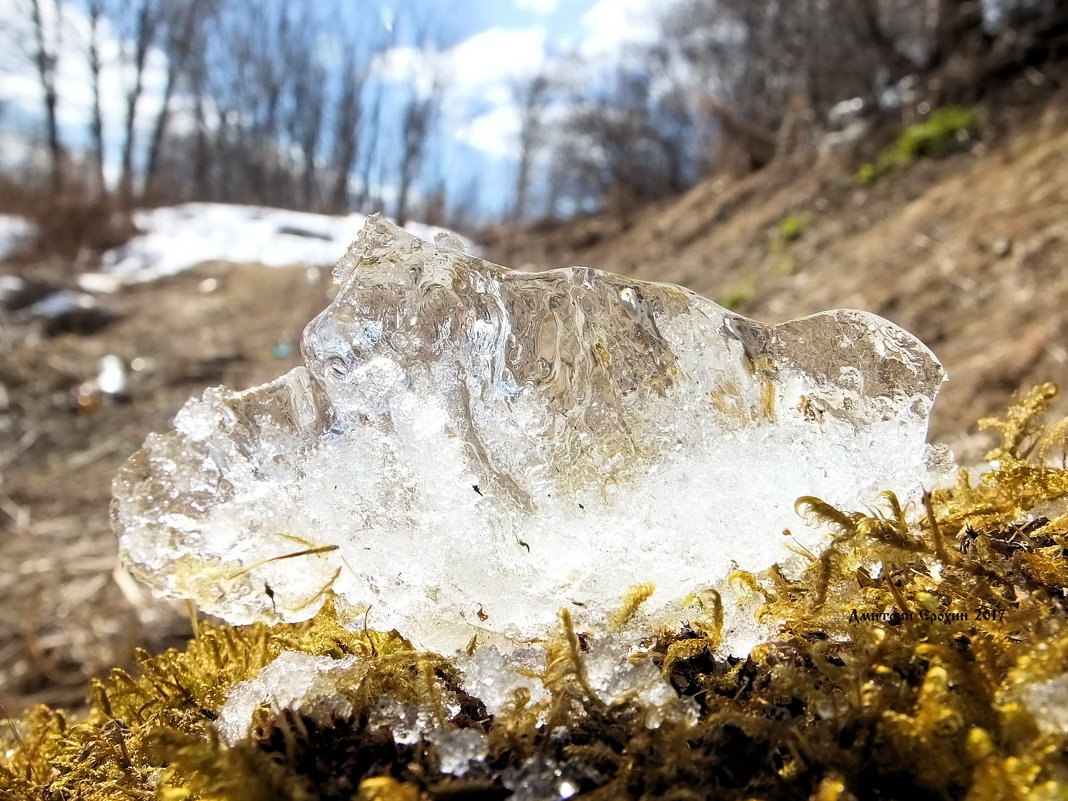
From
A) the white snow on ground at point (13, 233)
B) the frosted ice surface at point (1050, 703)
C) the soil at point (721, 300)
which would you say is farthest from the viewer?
the white snow on ground at point (13, 233)

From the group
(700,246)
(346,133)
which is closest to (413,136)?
(346,133)

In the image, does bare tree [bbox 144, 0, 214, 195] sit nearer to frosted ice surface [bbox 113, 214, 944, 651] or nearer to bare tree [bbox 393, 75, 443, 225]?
bare tree [bbox 393, 75, 443, 225]

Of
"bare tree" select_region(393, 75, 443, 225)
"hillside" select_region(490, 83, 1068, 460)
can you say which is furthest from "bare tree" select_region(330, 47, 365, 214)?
"hillside" select_region(490, 83, 1068, 460)

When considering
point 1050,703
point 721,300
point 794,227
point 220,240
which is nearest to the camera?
point 1050,703

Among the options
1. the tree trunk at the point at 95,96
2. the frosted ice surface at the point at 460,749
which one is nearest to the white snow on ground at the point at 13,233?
the tree trunk at the point at 95,96

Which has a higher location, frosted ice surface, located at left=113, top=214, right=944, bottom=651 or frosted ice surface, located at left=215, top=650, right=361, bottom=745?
frosted ice surface, located at left=113, top=214, right=944, bottom=651

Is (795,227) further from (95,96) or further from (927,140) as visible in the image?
(95,96)

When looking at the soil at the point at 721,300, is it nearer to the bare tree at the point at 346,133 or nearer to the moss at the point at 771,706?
the moss at the point at 771,706
